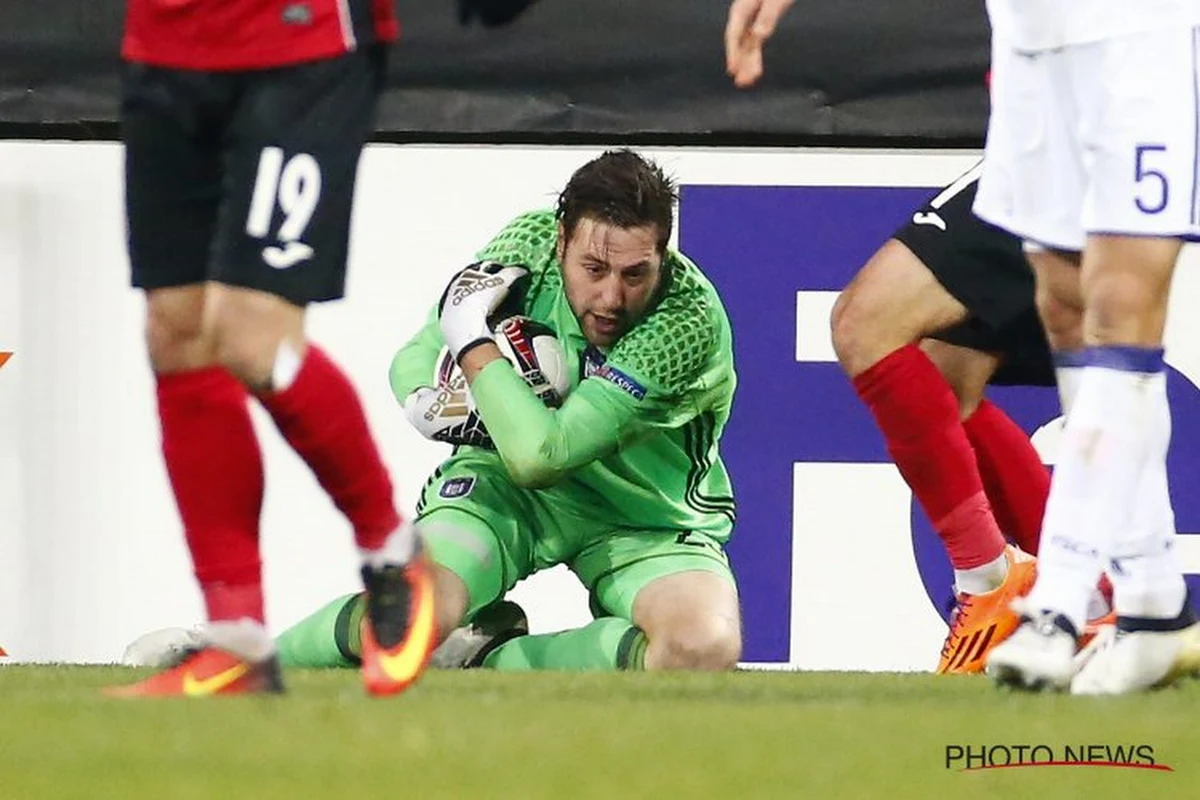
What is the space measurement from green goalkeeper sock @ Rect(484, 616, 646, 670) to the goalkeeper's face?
1.91 ft

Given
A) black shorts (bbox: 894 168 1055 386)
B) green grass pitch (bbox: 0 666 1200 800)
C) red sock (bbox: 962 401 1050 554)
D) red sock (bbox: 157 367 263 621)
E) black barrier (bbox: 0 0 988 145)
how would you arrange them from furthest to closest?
black barrier (bbox: 0 0 988 145) → red sock (bbox: 962 401 1050 554) → black shorts (bbox: 894 168 1055 386) → red sock (bbox: 157 367 263 621) → green grass pitch (bbox: 0 666 1200 800)

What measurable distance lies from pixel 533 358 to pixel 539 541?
0.41 metres

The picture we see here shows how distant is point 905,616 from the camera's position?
5.40 metres

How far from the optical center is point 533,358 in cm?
482

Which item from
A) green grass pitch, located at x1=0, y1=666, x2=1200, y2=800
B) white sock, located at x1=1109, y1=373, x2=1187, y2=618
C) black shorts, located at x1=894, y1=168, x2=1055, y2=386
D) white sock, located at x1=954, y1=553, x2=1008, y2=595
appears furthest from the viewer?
white sock, located at x1=954, y1=553, x2=1008, y2=595

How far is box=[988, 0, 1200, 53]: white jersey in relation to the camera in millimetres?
3373

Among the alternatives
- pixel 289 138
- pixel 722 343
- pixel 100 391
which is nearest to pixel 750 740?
pixel 289 138

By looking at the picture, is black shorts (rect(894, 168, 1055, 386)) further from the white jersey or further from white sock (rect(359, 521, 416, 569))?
white sock (rect(359, 521, 416, 569))

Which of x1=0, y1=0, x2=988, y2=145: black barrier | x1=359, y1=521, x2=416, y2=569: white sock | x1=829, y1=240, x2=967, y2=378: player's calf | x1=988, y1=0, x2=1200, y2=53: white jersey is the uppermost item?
x1=0, y1=0, x2=988, y2=145: black barrier

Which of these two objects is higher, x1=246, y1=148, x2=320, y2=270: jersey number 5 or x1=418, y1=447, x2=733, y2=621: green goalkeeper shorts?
x1=246, y1=148, x2=320, y2=270: jersey number 5

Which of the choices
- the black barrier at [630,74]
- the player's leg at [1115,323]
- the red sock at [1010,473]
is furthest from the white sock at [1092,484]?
the black barrier at [630,74]

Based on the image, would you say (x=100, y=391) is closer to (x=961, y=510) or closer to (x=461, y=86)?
(x=461, y=86)

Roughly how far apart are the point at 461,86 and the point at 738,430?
99 cm

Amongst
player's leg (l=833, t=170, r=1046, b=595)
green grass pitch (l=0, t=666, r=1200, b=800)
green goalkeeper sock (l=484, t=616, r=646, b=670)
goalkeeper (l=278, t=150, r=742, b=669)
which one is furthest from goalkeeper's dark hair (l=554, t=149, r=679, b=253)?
green grass pitch (l=0, t=666, r=1200, b=800)
